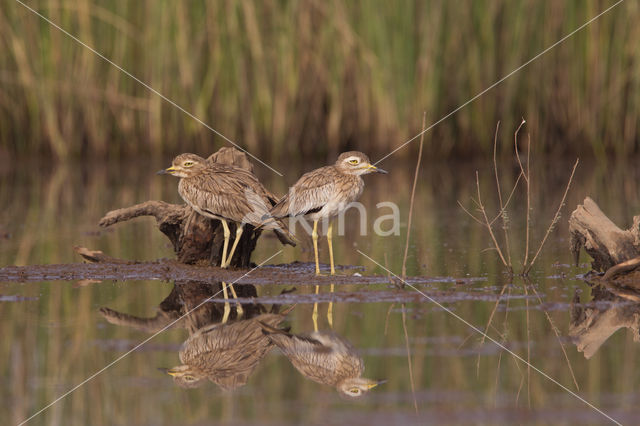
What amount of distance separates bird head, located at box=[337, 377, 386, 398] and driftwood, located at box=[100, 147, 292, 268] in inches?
138

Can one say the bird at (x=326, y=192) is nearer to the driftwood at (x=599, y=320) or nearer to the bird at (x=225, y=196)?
the bird at (x=225, y=196)

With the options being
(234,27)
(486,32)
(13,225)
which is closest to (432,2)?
(486,32)

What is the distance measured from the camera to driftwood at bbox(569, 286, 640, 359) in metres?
5.73

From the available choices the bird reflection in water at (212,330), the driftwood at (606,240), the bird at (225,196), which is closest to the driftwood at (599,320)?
the driftwood at (606,240)

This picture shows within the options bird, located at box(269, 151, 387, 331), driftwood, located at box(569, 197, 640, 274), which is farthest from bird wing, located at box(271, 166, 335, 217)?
driftwood, located at box(569, 197, 640, 274)

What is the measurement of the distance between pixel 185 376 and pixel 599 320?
2.43 metres

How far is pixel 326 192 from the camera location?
8078 millimetres

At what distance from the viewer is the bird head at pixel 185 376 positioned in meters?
5.03

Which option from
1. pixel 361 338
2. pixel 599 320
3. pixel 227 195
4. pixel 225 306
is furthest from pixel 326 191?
pixel 599 320

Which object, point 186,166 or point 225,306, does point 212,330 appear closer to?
point 225,306

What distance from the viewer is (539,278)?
7758 millimetres

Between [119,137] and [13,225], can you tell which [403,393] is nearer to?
[13,225]

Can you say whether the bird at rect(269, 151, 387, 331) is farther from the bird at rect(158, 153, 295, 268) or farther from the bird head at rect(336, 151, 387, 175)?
the bird at rect(158, 153, 295, 268)

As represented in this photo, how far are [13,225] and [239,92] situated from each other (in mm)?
6408
